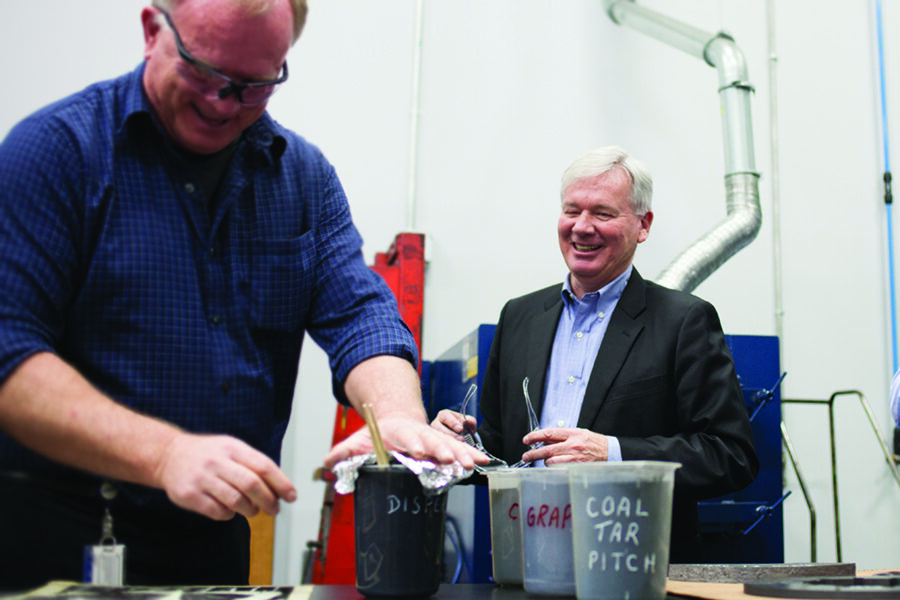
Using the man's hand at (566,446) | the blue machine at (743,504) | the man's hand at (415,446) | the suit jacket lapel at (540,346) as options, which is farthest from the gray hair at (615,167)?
the man's hand at (415,446)

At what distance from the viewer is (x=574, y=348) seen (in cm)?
182

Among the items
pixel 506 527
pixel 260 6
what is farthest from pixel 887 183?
pixel 260 6

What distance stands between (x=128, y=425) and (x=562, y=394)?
112 cm

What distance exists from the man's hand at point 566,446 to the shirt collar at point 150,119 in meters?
0.53

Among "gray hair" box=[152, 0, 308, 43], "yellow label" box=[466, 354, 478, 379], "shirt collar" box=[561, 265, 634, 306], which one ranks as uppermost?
"gray hair" box=[152, 0, 308, 43]

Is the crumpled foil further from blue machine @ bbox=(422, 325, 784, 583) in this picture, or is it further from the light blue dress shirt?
blue machine @ bbox=(422, 325, 784, 583)

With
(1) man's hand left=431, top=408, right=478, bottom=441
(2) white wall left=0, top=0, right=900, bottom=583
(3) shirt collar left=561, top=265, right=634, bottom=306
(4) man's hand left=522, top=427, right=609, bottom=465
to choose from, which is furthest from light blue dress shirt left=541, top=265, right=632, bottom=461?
(2) white wall left=0, top=0, right=900, bottom=583

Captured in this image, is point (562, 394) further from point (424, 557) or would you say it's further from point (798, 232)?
point (798, 232)

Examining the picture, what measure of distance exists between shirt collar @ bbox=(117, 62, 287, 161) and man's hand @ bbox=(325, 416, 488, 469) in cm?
42

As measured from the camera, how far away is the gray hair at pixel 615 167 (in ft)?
6.14

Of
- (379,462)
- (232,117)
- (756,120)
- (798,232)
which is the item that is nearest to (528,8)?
(756,120)

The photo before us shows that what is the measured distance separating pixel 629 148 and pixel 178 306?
2765 mm

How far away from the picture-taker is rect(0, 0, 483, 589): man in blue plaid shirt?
78cm

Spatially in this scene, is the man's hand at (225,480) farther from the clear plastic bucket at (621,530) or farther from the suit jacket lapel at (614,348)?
the suit jacket lapel at (614,348)
